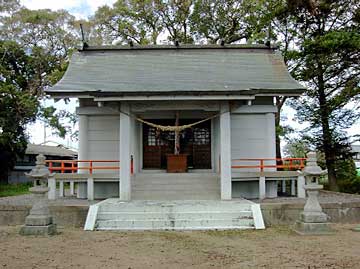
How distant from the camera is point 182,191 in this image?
463 inches

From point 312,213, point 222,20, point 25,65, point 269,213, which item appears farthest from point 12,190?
point 312,213

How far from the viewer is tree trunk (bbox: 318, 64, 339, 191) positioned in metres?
17.5

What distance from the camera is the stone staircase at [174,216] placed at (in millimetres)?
8773

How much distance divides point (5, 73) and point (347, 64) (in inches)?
807

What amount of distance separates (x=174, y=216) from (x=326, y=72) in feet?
39.4

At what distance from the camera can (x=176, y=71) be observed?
524 inches

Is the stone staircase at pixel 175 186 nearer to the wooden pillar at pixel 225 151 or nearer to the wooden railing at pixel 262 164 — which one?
the wooden pillar at pixel 225 151

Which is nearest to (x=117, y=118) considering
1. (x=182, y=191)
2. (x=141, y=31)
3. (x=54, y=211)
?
(x=182, y=191)

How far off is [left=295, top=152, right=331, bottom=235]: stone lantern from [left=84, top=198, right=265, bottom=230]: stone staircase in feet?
3.12

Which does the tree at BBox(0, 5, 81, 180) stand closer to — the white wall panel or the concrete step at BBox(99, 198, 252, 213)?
the white wall panel

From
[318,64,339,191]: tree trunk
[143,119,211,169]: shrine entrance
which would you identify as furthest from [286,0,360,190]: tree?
[143,119,211,169]: shrine entrance

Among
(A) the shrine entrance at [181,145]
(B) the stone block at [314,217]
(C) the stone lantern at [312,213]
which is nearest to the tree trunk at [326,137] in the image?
(A) the shrine entrance at [181,145]

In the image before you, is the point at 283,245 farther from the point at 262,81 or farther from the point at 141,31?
the point at 141,31

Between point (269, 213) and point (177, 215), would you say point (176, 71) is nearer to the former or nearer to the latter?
point (177, 215)
